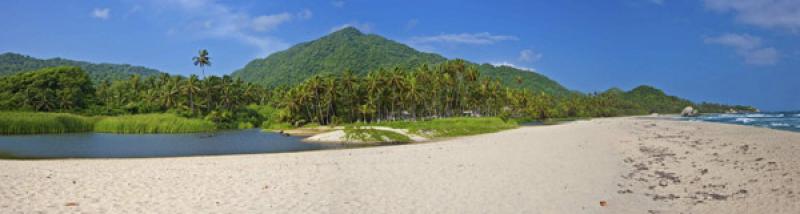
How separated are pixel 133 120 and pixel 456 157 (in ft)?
224

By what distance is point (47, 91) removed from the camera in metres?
96.8

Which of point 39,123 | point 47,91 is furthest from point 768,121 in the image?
point 47,91

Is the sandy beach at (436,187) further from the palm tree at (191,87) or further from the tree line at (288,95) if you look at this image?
the palm tree at (191,87)

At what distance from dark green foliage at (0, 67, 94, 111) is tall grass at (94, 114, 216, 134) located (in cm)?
3531

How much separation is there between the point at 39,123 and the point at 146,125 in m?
13.5

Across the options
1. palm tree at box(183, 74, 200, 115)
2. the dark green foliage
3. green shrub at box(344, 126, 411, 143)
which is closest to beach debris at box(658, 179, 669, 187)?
green shrub at box(344, 126, 411, 143)

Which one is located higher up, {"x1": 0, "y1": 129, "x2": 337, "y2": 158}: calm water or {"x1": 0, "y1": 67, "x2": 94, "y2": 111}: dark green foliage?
{"x1": 0, "y1": 67, "x2": 94, "y2": 111}: dark green foliage

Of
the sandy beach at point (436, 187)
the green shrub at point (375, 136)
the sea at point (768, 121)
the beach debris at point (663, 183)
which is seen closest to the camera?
the sandy beach at point (436, 187)

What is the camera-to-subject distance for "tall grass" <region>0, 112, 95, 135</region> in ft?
187

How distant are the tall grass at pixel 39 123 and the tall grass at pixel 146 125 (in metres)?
3.11

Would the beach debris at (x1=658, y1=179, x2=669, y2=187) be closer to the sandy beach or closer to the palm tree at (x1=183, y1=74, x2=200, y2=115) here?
the sandy beach

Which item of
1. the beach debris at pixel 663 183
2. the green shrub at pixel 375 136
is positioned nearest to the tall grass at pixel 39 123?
the green shrub at pixel 375 136

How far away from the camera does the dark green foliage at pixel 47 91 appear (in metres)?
92.2

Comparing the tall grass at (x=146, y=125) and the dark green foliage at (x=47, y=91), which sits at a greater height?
the dark green foliage at (x=47, y=91)
